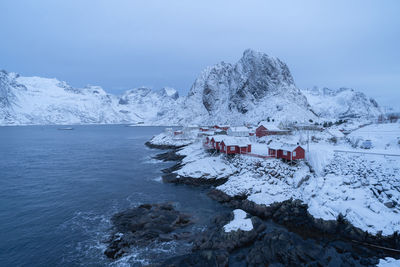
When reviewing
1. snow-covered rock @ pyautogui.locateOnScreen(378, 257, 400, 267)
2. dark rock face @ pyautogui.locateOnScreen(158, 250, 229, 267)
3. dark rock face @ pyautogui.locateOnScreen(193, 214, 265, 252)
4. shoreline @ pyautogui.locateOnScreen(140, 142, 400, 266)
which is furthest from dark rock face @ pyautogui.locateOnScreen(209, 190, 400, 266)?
dark rock face @ pyautogui.locateOnScreen(158, 250, 229, 267)

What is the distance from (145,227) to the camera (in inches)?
861

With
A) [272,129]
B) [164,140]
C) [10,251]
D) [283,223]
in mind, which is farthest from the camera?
[164,140]

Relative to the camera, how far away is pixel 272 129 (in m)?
63.5

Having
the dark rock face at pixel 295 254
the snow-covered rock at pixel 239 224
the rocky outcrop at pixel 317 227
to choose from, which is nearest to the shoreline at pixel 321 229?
the rocky outcrop at pixel 317 227

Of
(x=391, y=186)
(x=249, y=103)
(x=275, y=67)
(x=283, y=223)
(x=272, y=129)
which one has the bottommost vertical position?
(x=283, y=223)

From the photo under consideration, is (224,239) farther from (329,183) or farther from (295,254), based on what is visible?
(329,183)

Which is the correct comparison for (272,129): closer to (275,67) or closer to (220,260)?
(220,260)

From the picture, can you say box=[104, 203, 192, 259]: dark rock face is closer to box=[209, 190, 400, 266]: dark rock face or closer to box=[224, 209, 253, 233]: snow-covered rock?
box=[224, 209, 253, 233]: snow-covered rock

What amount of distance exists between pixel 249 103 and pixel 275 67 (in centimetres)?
3482

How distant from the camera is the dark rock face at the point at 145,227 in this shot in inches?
767

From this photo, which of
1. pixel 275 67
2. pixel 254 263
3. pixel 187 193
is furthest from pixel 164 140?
pixel 275 67

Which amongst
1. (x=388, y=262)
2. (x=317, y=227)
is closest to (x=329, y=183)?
(x=317, y=227)

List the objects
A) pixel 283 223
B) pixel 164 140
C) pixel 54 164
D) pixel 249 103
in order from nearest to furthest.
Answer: pixel 283 223 < pixel 54 164 < pixel 164 140 < pixel 249 103

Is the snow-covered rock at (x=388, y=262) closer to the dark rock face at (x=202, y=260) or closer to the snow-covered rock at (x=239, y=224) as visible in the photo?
the snow-covered rock at (x=239, y=224)
